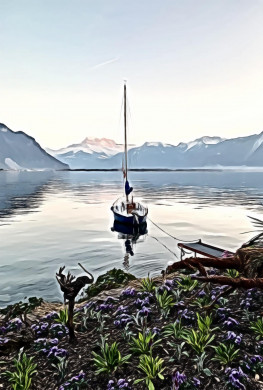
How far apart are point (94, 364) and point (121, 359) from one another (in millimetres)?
372

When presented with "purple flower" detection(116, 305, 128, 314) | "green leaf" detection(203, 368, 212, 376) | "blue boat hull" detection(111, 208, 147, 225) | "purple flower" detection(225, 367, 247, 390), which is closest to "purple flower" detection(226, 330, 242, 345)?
"purple flower" detection(225, 367, 247, 390)

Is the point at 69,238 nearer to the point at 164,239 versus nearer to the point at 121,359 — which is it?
the point at 164,239

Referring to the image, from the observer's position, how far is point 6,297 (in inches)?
667

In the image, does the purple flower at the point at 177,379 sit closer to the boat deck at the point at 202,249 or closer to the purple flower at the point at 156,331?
the purple flower at the point at 156,331

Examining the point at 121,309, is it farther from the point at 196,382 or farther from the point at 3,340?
the point at 196,382

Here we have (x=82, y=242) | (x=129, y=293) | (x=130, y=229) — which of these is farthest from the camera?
(x=130, y=229)

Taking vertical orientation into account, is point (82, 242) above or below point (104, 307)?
below

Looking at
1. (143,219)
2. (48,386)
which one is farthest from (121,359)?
(143,219)

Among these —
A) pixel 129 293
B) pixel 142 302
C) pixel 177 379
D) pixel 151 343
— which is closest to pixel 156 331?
pixel 151 343

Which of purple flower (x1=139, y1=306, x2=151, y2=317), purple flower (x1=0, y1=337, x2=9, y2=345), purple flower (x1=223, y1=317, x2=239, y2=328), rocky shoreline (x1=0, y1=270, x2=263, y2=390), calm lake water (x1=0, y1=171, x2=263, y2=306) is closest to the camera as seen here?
rocky shoreline (x1=0, y1=270, x2=263, y2=390)

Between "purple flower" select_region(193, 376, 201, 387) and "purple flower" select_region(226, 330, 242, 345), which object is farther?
"purple flower" select_region(226, 330, 242, 345)

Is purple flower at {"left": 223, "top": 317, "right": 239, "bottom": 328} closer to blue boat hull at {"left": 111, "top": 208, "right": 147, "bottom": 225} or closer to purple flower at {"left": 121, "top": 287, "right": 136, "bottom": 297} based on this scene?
purple flower at {"left": 121, "top": 287, "right": 136, "bottom": 297}

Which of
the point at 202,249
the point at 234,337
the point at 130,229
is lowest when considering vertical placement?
the point at 130,229

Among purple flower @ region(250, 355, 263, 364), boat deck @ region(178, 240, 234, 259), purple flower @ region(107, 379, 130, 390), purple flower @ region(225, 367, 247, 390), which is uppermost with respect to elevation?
purple flower @ region(250, 355, 263, 364)
